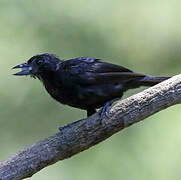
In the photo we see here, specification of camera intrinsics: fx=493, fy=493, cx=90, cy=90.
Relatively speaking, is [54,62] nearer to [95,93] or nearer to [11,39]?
[95,93]

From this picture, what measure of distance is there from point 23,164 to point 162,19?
3.22 meters

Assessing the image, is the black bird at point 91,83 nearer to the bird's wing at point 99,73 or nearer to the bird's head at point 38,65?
the bird's wing at point 99,73

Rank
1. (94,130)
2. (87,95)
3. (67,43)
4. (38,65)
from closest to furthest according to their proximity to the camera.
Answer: (94,130), (87,95), (38,65), (67,43)

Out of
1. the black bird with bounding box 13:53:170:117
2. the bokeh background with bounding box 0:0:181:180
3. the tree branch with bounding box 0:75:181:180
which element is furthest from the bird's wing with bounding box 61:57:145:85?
the bokeh background with bounding box 0:0:181:180

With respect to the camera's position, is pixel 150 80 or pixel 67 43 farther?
pixel 67 43

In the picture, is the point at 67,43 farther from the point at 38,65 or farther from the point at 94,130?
the point at 94,130

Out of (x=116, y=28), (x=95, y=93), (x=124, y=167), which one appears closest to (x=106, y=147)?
(x=124, y=167)

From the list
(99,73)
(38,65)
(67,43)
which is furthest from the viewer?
(67,43)

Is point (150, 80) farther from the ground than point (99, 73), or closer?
closer

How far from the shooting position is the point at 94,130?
4875 millimetres

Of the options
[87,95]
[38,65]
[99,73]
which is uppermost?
[38,65]

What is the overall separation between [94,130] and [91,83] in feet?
2.66

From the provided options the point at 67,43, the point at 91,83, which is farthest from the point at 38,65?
the point at 67,43

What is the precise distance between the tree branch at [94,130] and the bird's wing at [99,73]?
65 cm
